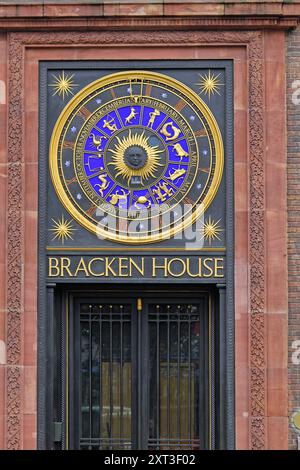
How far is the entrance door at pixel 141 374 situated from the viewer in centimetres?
1630

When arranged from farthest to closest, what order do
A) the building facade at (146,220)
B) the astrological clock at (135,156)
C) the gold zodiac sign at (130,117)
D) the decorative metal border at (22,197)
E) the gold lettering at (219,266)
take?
the gold zodiac sign at (130,117) < the astrological clock at (135,156) < the gold lettering at (219,266) < the building facade at (146,220) < the decorative metal border at (22,197)

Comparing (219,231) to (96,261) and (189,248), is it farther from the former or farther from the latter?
(96,261)

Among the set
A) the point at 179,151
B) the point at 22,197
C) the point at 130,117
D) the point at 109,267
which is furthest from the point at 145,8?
the point at 109,267

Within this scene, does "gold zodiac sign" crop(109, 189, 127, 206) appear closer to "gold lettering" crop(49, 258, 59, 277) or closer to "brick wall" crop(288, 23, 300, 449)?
"gold lettering" crop(49, 258, 59, 277)

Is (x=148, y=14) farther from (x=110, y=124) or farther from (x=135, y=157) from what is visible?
(x=135, y=157)

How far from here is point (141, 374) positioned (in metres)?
16.3

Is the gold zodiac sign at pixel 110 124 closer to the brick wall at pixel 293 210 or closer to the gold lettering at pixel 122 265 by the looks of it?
the gold lettering at pixel 122 265

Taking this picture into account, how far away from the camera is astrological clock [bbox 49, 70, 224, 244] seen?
53.0 ft

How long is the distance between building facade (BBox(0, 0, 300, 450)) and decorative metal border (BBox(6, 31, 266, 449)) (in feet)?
0.06

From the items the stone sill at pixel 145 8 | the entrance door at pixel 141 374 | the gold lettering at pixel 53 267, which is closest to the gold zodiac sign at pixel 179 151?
the stone sill at pixel 145 8

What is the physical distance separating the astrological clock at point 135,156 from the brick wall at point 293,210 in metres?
0.93

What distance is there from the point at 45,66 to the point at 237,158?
273 cm

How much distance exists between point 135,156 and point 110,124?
528 millimetres
